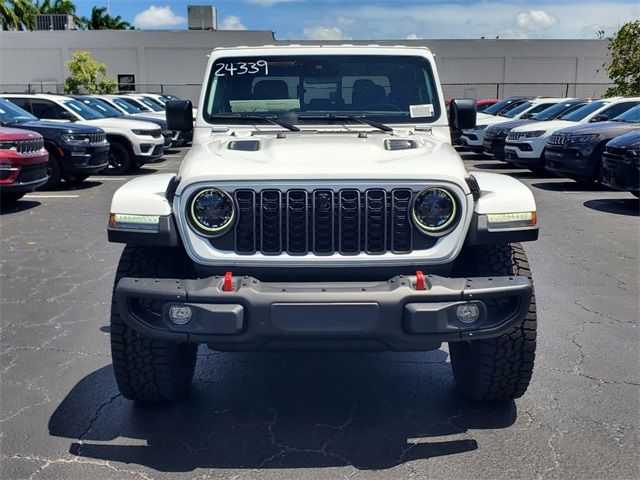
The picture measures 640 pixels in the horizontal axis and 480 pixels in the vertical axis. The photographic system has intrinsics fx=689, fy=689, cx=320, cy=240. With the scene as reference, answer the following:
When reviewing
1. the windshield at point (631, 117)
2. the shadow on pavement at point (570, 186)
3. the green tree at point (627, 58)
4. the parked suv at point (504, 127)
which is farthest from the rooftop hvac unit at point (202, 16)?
the windshield at point (631, 117)

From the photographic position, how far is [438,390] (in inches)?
159

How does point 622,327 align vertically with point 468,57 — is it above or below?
below

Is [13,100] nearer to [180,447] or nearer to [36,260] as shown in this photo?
[36,260]

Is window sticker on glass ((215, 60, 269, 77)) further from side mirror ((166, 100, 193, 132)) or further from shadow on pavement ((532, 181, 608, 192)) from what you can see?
shadow on pavement ((532, 181, 608, 192))

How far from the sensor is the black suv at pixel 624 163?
9.44 metres

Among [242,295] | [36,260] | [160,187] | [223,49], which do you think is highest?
[223,49]

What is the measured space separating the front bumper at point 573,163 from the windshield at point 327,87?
25.6 ft

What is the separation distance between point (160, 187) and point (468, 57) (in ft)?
140

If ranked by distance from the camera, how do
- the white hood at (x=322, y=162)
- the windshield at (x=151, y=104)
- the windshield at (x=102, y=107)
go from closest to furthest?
1. the white hood at (x=322, y=162)
2. the windshield at (x=102, y=107)
3. the windshield at (x=151, y=104)

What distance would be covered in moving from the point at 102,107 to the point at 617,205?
39.6 ft

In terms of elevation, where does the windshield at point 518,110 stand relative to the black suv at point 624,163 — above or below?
above

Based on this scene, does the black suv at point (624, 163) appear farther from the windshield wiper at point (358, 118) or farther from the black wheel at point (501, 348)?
the black wheel at point (501, 348)

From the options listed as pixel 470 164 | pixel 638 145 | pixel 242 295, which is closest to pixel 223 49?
pixel 242 295

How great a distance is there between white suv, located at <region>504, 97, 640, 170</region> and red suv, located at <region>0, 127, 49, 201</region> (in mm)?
9107
